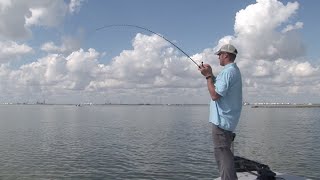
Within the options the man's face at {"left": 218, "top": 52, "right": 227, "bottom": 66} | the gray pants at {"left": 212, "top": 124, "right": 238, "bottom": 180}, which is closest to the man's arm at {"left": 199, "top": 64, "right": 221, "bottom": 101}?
the man's face at {"left": 218, "top": 52, "right": 227, "bottom": 66}

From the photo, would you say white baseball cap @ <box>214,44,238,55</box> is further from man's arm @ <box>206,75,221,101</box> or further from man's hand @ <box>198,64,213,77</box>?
man's arm @ <box>206,75,221,101</box>

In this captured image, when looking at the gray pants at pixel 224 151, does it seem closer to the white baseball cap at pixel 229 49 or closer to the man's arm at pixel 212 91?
the man's arm at pixel 212 91

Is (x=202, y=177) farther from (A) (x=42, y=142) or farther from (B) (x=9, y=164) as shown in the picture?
(A) (x=42, y=142)

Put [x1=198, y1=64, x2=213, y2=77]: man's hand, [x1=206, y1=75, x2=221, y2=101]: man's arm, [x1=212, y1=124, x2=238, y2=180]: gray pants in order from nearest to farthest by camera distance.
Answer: [x1=206, y1=75, x2=221, y2=101]: man's arm, [x1=198, y1=64, x2=213, y2=77]: man's hand, [x1=212, y1=124, x2=238, y2=180]: gray pants

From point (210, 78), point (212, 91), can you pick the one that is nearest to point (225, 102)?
point (212, 91)

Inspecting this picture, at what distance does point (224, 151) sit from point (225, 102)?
47.1 inches

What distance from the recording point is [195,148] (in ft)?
133

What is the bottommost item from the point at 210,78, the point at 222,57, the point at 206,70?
the point at 210,78

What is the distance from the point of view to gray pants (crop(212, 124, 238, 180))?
9.25 m

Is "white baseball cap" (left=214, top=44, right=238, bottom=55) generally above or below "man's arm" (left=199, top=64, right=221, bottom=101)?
above

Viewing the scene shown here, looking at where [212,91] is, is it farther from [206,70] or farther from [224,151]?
[224,151]

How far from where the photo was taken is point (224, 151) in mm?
9359

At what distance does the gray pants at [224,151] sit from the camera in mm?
9250

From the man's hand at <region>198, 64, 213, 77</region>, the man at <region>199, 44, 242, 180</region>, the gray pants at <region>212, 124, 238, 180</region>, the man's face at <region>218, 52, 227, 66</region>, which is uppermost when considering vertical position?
the man's face at <region>218, 52, 227, 66</region>
